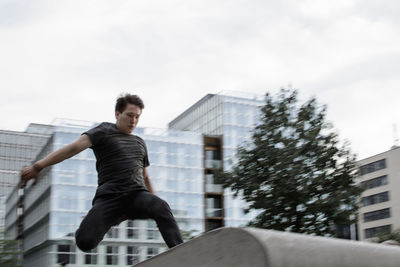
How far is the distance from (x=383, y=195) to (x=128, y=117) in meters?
84.6

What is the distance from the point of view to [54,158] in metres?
3.62

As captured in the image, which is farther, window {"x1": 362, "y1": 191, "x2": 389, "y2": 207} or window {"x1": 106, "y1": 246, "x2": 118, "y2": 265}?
window {"x1": 362, "y1": 191, "x2": 389, "y2": 207}

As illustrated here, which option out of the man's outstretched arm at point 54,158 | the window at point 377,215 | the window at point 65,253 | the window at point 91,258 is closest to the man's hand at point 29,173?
the man's outstretched arm at point 54,158

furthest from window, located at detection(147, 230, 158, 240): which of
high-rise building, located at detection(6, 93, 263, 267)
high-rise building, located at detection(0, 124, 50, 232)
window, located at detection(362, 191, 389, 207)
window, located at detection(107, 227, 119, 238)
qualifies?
high-rise building, located at detection(0, 124, 50, 232)

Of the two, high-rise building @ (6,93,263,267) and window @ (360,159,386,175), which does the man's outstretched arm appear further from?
window @ (360,159,386,175)

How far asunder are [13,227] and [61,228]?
112 feet

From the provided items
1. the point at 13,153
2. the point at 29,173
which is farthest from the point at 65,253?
the point at 13,153

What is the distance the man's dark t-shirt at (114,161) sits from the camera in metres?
3.89

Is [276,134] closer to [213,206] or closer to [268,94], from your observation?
[268,94]

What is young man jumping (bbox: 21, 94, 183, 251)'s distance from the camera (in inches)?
151

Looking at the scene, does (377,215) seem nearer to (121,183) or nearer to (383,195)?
(383,195)

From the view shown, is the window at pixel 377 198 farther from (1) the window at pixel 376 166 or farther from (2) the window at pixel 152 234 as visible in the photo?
(2) the window at pixel 152 234

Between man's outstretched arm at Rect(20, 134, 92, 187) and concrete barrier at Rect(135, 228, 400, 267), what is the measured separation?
1156 mm

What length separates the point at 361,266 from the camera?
2.46 metres
